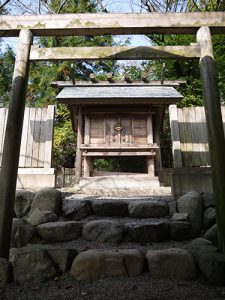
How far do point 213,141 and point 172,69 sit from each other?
1509 cm

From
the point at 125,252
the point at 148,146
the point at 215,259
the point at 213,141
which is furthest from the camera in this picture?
the point at 148,146

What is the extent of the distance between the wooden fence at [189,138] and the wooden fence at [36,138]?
280cm

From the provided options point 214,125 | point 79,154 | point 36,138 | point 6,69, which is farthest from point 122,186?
point 6,69

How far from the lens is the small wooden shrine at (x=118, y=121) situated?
8.09 metres

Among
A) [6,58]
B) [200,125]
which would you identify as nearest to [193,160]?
[200,125]

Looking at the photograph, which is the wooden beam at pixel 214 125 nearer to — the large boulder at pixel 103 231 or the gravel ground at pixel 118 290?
the gravel ground at pixel 118 290

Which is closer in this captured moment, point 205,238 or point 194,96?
point 205,238

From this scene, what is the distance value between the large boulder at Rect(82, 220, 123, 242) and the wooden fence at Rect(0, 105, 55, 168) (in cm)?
264

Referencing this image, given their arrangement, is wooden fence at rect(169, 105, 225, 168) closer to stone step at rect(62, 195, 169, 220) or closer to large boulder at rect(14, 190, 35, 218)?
stone step at rect(62, 195, 169, 220)

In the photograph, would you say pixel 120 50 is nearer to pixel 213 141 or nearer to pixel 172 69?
pixel 213 141

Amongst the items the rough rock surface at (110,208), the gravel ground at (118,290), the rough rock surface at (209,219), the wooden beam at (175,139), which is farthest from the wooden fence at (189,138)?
the gravel ground at (118,290)

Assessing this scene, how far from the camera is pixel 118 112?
8695 mm

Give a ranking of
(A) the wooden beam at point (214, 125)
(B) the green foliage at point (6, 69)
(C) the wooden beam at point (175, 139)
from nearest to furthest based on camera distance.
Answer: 1. (A) the wooden beam at point (214, 125)
2. (C) the wooden beam at point (175, 139)
3. (B) the green foliage at point (6, 69)

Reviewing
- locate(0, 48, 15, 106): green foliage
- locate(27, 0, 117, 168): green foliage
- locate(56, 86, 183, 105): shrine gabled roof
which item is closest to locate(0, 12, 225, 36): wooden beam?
locate(56, 86, 183, 105): shrine gabled roof
